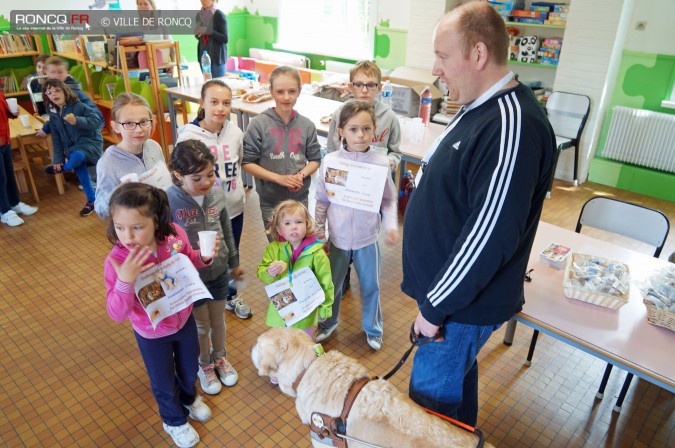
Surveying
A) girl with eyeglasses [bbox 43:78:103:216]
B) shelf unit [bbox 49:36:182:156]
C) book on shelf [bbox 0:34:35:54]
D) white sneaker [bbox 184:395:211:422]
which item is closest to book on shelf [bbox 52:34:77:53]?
book on shelf [bbox 0:34:35:54]

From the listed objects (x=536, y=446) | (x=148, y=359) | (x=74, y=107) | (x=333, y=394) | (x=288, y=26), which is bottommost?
(x=536, y=446)

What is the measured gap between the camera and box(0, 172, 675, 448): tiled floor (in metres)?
2.50

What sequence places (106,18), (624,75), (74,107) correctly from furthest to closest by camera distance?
(106,18), (624,75), (74,107)

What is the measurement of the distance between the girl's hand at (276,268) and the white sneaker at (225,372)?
2.37 feet

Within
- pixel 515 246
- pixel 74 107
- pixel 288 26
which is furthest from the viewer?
pixel 288 26

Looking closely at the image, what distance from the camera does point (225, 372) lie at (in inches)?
109

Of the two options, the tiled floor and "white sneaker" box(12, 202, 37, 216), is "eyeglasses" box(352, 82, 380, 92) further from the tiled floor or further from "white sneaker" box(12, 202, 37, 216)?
"white sneaker" box(12, 202, 37, 216)

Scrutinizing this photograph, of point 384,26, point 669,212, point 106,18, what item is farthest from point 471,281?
point 106,18

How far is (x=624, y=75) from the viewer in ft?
18.5

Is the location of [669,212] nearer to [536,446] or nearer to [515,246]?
[536,446]

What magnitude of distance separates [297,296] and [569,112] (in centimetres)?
477

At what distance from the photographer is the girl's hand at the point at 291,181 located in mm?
3006

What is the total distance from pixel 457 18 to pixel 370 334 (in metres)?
2.12

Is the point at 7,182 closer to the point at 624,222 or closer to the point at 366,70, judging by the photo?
the point at 366,70
